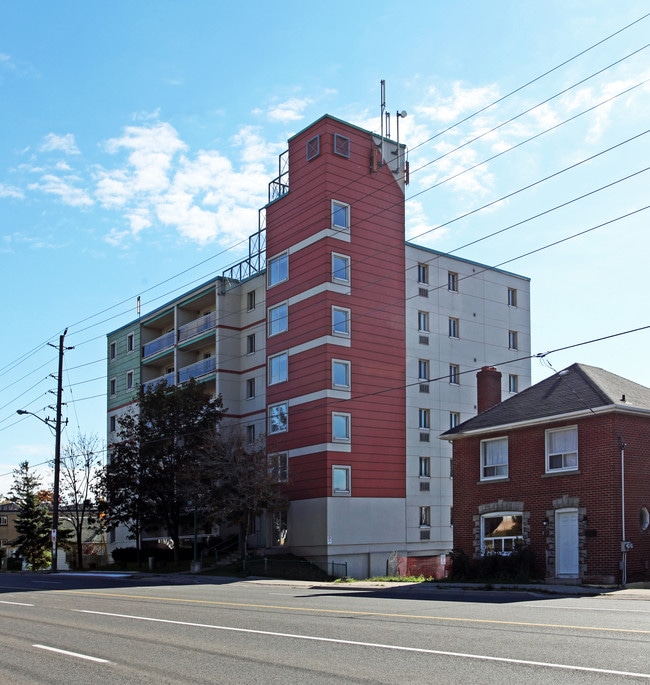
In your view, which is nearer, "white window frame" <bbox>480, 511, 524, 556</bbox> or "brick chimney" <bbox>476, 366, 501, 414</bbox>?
"white window frame" <bbox>480, 511, 524, 556</bbox>

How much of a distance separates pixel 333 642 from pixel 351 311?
3117 centimetres

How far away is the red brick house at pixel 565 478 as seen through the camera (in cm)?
2602

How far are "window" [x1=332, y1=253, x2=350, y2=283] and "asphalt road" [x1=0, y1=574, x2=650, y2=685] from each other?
80.6 ft

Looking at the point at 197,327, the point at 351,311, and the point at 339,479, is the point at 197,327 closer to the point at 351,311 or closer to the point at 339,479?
the point at 351,311

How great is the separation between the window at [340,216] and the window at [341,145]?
8.69ft

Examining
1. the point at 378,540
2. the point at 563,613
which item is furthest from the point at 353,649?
the point at 378,540

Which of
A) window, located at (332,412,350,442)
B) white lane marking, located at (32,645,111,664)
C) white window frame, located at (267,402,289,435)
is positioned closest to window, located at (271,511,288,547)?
white window frame, located at (267,402,289,435)

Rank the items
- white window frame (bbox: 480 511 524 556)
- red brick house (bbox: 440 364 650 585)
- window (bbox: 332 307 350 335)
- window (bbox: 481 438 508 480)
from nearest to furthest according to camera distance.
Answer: red brick house (bbox: 440 364 650 585) → white window frame (bbox: 480 511 524 556) → window (bbox: 481 438 508 480) → window (bbox: 332 307 350 335)

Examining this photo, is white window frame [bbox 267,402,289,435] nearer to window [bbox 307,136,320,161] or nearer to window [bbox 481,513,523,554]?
window [bbox 307,136,320,161]

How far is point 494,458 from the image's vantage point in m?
30.8

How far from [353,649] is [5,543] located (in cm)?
10214

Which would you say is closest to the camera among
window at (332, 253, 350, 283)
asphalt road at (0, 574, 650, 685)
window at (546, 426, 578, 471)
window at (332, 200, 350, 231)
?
asphalt road at (0, 574, 650, 685)

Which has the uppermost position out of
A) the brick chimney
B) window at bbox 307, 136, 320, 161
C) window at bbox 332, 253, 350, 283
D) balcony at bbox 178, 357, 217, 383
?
window at bbox 307, 136, 320, 161

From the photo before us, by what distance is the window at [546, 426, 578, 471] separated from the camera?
27594mm
